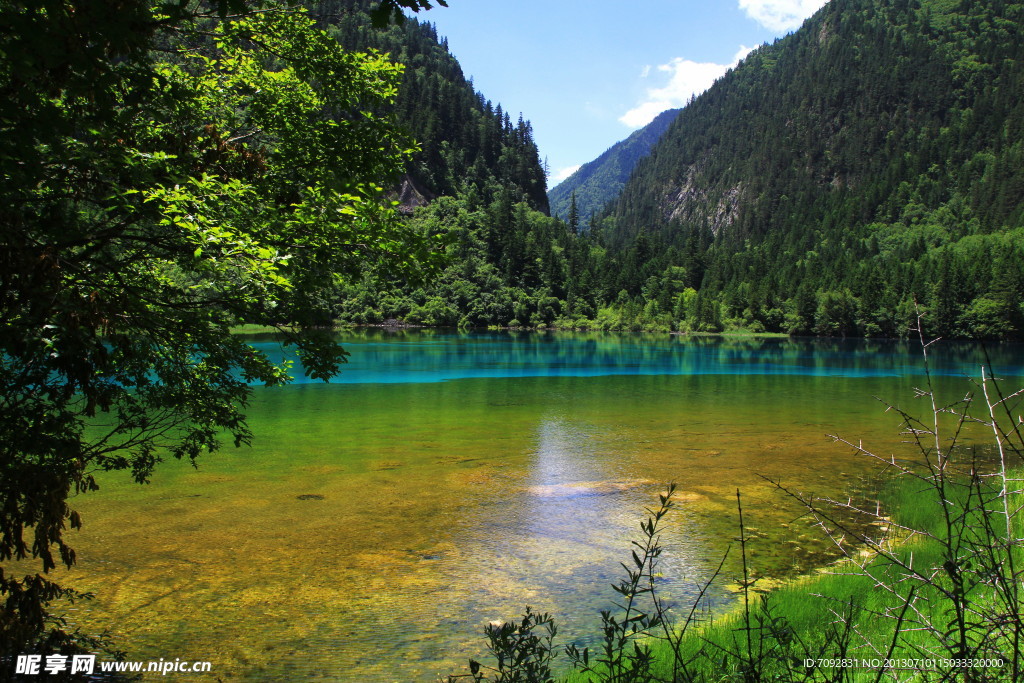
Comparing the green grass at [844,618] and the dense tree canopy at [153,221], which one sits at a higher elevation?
the dense tree canopy at [153,221]

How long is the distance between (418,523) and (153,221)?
8.76 meters

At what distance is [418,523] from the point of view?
13164 millimetres

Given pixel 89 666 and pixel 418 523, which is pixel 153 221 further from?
pixel 418 523

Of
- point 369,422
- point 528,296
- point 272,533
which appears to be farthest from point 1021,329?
point 272,533

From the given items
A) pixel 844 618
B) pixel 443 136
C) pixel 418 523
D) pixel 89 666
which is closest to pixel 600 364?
pixel 418 523

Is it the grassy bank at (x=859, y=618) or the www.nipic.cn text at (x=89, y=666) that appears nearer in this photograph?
the grassy bank at (x=859, y=618)

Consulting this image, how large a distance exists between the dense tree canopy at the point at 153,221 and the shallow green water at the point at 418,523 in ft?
8.69

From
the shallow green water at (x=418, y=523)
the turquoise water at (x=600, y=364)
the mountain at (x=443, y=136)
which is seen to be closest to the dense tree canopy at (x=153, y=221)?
the shallow green water at (x=418, y=523)

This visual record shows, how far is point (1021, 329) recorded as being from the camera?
3826 inches

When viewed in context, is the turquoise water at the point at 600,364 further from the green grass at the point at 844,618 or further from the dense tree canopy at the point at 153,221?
the green grass at the point at 844,618

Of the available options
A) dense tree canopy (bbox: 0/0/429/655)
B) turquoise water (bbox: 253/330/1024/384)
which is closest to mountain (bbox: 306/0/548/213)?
turquoise water (bbox: 253/330/1024/384)

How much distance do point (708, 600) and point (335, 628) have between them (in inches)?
211

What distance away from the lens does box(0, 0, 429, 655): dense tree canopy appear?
14.3ft

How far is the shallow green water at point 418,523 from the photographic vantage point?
8.48m
